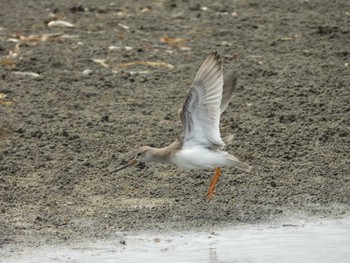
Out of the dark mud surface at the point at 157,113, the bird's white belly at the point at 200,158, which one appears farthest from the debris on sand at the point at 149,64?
the bird's white belly at the point at 200,158

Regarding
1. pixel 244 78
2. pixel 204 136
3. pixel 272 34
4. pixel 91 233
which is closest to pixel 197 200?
pixel 204 136

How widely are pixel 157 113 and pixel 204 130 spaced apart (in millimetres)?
2272

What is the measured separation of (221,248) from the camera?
8.04m

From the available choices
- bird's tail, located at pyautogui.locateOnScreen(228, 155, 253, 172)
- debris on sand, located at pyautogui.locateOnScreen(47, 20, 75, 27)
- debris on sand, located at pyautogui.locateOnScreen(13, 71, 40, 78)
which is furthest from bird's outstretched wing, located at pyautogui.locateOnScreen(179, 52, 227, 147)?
debris on sand, located at pyautogui.locateOnScreen(47, 20, 75, 27)

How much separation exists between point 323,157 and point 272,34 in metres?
4.46

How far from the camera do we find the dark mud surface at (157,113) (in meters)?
8.84

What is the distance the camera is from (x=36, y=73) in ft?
40.8

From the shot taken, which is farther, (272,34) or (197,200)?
(272,34)

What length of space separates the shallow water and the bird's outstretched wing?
37.7 inches

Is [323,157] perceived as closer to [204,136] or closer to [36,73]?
[204,136]

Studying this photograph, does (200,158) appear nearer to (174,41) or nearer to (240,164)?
(240,164)

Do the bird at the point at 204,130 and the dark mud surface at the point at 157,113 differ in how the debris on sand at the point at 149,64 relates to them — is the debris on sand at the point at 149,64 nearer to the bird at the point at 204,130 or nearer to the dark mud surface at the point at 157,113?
the dark mud surface at the point at 157,113

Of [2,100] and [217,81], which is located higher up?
[217,81]

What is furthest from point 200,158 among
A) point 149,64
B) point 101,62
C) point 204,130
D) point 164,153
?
point 101,62
